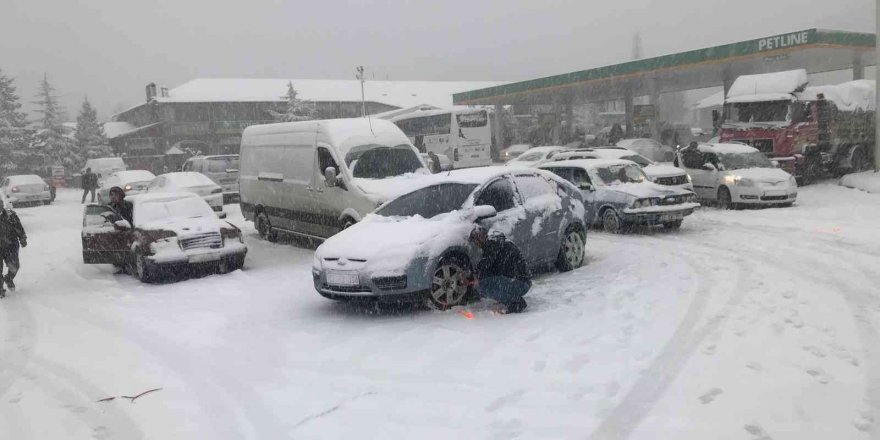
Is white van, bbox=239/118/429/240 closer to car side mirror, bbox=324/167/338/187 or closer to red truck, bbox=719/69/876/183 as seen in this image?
car side mirror, bbox=324/167/338/187

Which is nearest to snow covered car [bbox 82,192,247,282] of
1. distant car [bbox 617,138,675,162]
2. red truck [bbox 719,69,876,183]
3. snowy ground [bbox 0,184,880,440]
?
snowy ground [bbox 0,184,880,440]

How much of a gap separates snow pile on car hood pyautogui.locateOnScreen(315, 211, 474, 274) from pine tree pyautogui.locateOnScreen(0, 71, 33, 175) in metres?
56.0

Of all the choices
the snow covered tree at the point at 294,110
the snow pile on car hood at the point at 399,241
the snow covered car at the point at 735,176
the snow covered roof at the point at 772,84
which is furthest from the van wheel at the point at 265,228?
the snow covered tree at the point at 294,110

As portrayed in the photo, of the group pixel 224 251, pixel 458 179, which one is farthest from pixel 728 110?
pixel 224 251

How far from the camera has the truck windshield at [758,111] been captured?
2052cm

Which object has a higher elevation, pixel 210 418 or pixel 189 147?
pixel 189 147

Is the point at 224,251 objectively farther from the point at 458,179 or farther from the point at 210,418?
the point at 210,418

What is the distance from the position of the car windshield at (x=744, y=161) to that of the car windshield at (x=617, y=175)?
449cm

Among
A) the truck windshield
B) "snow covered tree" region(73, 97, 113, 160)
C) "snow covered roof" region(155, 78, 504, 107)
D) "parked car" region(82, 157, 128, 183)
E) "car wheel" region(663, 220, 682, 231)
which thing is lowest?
"car wheel" region(663, 220, 682, 231)

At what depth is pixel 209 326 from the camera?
7.79m

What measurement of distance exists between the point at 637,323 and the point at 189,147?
60429mm

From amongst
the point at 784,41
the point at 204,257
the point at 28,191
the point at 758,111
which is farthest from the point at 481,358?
the point at 28,191

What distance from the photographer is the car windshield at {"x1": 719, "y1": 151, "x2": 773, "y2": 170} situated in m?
16.9

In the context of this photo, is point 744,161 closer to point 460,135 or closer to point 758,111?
point 758,111
